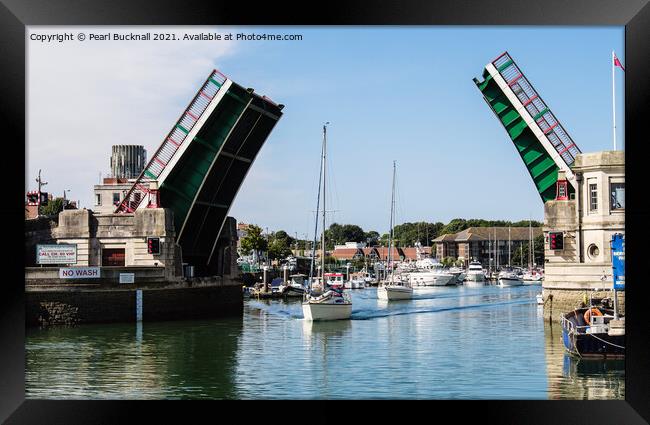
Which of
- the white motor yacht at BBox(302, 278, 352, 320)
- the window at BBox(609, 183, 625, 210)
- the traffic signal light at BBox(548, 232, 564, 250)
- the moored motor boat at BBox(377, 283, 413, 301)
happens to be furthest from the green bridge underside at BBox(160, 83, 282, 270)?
the moored motor boat at BBox(377, 283, 413, 301)

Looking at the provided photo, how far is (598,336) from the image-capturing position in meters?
16.2

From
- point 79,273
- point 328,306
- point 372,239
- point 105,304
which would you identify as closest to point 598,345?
point 328,306

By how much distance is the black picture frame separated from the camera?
1005 cm

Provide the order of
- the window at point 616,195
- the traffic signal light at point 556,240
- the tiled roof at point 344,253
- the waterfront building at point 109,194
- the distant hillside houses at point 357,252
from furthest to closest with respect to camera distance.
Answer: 1. the tiled roof at point 344,253
2. the distant hillside houses at point 357,252
3. the waterfront building at point 109,194
4. the traffic signal light at point 556,240
5. the window at point 616,195

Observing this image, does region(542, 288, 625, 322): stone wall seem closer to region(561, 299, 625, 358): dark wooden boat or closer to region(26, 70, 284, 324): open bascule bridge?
region(561, 299, 625, 358): dark wooden boat

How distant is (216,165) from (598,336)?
1234cm

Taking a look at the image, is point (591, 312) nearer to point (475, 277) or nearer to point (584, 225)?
point (584, 225)

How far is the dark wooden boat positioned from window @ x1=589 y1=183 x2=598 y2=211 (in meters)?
6.46

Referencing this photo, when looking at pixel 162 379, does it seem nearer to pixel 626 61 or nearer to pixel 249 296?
pixel 626 61

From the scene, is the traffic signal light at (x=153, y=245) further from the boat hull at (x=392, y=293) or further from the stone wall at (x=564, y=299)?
the boat hull at (x=392, y=293)

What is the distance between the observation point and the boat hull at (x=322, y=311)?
26172 mm

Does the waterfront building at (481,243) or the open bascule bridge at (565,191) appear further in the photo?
the waterfront building at (481,243)
